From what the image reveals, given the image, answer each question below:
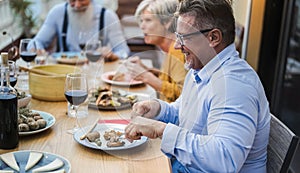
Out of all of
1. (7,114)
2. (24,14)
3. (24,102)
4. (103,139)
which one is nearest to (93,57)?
(24,102)

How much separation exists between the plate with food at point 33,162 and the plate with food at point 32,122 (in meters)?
0.19

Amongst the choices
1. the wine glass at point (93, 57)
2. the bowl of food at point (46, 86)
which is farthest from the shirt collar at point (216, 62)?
the wine glass at point (93, 57)

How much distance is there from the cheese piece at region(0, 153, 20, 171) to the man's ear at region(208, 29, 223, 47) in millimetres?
723

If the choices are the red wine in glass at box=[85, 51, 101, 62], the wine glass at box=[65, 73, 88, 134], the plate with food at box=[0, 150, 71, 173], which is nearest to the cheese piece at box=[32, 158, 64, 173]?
the plate with food at box=[0, 150, 71, 173]

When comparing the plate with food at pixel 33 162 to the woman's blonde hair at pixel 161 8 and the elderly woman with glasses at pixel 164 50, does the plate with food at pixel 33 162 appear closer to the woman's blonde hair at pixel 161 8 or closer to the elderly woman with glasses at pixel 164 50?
the elderly woman with glasses at pixel 164 50

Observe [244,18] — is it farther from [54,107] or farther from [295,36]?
[54,107]

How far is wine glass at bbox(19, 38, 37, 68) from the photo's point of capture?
257cm

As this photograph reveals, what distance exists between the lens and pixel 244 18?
366 cm

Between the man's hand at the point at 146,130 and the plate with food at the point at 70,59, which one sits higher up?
the man's hand at the point at 146,130

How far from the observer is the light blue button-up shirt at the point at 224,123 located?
1342mm

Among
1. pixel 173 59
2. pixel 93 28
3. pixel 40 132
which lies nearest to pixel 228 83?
pixel 40 132

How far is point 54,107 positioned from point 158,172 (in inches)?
31.0

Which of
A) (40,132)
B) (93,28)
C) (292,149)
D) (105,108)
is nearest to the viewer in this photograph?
(292,149)

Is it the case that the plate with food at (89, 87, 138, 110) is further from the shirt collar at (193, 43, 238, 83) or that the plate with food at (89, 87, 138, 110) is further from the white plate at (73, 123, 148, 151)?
the shirt collar at (193, 43, 238, 83)
